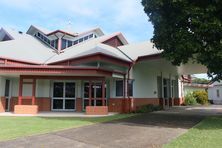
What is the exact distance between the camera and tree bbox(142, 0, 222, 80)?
38.8ft

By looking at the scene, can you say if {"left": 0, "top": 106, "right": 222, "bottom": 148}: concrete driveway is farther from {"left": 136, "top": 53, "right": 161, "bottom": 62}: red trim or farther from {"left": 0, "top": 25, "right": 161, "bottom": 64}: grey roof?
{"left": 0, "top": 25, "right": 161, "bottom": 64}: grey roof

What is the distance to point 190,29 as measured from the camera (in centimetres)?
1268

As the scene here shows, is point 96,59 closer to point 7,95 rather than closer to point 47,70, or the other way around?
point 47,70

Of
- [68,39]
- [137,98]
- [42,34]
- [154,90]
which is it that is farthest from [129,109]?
[42,34]

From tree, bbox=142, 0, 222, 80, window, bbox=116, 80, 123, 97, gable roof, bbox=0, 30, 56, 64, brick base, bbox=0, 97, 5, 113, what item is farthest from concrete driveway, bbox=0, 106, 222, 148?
gable roof, bbox=0, 30, 56, 64

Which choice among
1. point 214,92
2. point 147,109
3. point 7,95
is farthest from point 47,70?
point 214,92

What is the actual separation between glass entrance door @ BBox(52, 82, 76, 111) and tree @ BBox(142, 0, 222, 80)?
9821mm

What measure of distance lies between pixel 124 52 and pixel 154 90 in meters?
4.37

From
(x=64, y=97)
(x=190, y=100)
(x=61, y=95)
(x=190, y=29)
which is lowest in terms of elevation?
(x=190, y=100)

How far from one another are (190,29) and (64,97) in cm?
1182

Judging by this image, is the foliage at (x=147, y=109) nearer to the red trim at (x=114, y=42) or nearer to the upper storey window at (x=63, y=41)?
the red trim at (x=114, y=42)

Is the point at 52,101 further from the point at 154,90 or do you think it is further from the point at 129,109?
the point at 154,90

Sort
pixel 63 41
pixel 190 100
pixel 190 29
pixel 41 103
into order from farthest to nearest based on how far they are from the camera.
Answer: pixel 190 100, pixel 63 41, pixel 41 103, pixel 190 29

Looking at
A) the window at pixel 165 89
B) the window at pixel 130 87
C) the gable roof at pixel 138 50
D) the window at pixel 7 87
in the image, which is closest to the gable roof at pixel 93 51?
the gable roof at pixel 138 50
